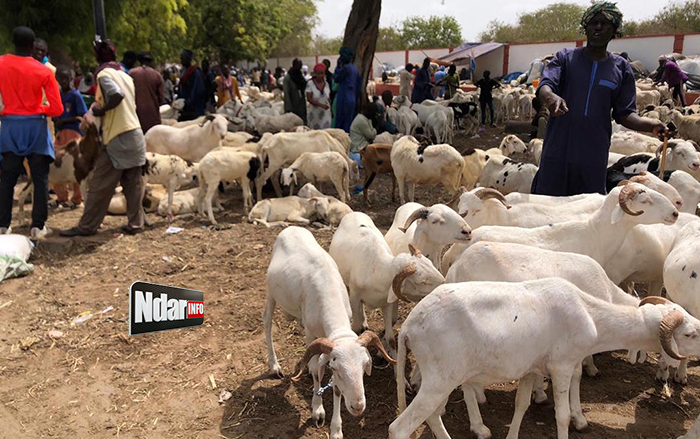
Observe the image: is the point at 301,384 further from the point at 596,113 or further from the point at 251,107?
Answer: the point at 251,107

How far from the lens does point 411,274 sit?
378 centimetres

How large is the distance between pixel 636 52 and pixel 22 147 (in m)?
28.6

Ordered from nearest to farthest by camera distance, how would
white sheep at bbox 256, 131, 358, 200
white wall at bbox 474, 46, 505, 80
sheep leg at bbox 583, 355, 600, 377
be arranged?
sheep leg at bbox 583, 355, 600, 377
white sheep at bbox 256, 131, 358, 200
white wall at bbox 474, 46, 505, 80

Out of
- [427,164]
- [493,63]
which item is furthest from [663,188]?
[493,63]

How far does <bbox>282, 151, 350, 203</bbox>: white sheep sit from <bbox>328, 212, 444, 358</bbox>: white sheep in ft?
13.5

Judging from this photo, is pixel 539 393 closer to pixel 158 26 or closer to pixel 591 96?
pixel 591 96

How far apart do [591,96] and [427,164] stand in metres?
4.08

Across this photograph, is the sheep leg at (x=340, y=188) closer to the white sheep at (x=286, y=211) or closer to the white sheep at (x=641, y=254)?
the white sheep at (x=286, y=211)

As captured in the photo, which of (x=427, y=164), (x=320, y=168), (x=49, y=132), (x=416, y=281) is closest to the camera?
(x=416, y=281)

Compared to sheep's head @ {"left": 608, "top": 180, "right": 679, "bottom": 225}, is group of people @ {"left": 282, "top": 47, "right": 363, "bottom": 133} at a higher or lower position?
higher

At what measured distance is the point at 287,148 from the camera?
9516 millimetres

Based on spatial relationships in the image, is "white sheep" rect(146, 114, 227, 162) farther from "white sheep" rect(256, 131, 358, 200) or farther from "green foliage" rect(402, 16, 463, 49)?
"green foliage" rect(402, 16, 463, 49)

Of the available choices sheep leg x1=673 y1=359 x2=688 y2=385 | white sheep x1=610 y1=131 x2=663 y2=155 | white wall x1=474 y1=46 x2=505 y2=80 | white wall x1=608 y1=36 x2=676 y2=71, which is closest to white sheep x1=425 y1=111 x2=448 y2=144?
white sheep x1=610 y1=131 x2=663 y2=155

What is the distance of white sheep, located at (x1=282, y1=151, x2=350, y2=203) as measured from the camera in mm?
8953
